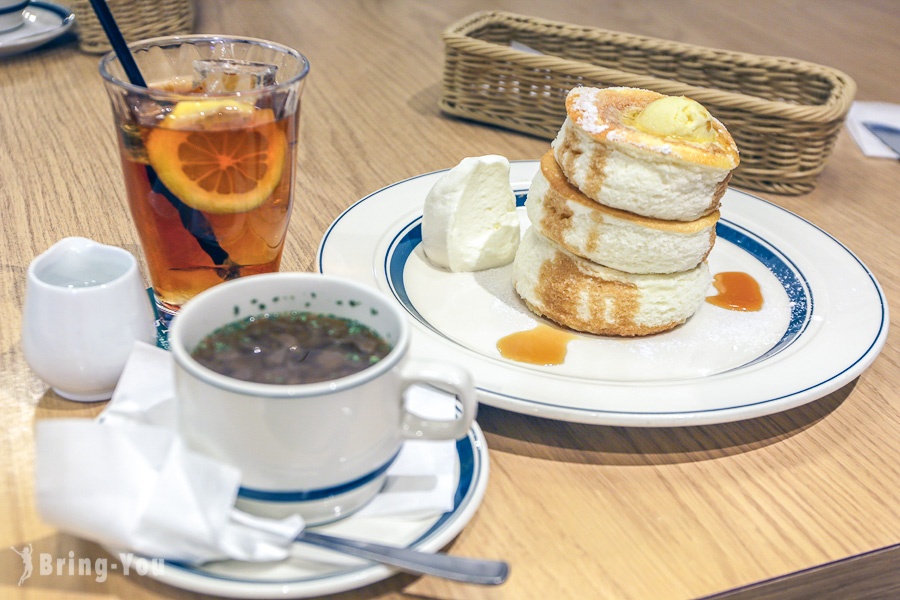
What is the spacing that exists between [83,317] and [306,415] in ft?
0.99

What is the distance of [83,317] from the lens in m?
0.71

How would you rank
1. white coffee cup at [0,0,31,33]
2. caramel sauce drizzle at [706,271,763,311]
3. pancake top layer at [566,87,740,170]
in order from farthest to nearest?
white coffee cup at [0,0,31,33] → caramel sauce drizzle at [706,271,763,311] → pancake top layer at [566,87,740,170]

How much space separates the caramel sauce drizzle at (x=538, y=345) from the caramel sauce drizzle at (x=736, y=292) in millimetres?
268

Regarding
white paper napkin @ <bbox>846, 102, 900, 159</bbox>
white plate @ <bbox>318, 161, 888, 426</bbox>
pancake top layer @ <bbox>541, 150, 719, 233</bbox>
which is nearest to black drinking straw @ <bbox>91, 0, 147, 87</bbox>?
white plate @ <bbox>318, 161, 888, 426</bbox>

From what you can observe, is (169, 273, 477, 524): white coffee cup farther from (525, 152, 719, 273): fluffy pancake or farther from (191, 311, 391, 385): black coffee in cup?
(525, 152, 719, 273): fluffy pancake

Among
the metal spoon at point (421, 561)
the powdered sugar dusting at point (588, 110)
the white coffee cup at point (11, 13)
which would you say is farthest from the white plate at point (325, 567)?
the white coffee cup at point (11, 13)

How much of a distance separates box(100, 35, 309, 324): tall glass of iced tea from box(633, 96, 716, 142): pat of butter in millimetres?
444

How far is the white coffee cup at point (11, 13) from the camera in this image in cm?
169

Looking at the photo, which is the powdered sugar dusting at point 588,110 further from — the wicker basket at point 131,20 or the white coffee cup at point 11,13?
the white coffee cup at point 11,13

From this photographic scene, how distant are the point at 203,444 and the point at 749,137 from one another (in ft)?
4.05

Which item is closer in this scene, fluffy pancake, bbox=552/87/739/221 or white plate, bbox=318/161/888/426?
white plate, bbox=318/161/888/426

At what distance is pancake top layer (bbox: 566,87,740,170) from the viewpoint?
2.97ft

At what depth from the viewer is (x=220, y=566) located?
565 mm

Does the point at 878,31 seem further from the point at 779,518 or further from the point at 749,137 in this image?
the point at 779,518
